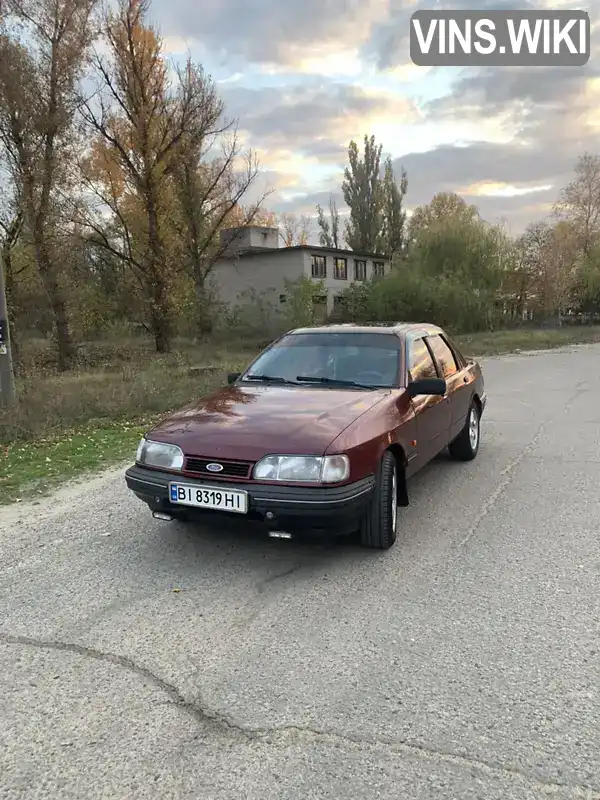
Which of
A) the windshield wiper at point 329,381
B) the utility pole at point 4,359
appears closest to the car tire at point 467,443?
the windshield wiper at point 329,381

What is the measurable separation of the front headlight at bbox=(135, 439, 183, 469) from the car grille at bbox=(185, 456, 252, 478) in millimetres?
91

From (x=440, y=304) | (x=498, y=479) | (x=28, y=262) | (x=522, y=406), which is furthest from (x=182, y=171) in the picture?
(x=498, y=479)

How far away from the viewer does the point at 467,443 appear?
663 centimetres

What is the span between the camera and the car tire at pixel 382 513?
4020mm

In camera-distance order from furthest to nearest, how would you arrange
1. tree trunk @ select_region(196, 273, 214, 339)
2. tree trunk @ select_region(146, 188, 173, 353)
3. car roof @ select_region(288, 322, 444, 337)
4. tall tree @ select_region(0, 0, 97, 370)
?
1. tree trunk @ select_region(196, 273, 214, 339)
2. tree trunk @ select_region(146, 188, 173, 353)
3. tall tree @ select_region(0, 0, 97, 370)
4. car roof @ select_region(288, 322, 444, 337)

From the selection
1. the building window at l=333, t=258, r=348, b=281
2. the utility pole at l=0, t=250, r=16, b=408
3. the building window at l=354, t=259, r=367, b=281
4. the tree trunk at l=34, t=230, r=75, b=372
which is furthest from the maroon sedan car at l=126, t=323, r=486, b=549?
the building window at l=354, t=259, r=367, b=281

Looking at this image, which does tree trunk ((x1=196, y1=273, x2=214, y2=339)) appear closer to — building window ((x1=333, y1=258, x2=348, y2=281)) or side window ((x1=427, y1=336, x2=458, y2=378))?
building window ((x1=333, y1=258, x2=348, y2=281))

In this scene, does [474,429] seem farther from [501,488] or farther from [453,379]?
[501,488]

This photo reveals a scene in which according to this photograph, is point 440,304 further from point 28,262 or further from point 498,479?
point 498,479

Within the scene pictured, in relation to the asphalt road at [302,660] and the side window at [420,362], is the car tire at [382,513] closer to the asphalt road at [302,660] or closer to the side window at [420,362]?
the asphalt road at [302,660]

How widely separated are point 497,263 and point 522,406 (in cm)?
2844

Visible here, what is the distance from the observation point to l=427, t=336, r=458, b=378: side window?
239 inches

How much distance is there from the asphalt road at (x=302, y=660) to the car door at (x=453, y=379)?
119 centimetres

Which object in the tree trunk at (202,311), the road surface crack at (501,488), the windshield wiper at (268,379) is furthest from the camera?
the tree trunk at (202,311)
